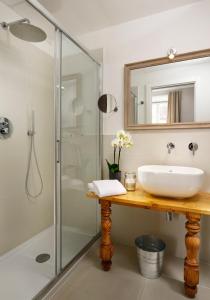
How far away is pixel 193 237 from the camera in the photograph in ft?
4.31

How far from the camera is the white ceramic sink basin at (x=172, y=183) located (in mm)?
1317

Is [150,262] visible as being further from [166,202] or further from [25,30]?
[25,30]

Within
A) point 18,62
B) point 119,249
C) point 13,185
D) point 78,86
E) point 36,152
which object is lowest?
point 119,249

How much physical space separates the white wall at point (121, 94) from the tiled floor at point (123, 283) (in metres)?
0.29

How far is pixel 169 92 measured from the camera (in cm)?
179

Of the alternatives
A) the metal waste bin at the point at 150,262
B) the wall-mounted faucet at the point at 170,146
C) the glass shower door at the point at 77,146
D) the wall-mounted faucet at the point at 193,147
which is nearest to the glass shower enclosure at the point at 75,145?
the glass shower door at the point at 77,146

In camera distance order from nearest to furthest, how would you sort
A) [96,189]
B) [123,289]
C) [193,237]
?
[193,237] → [123,289] → [96,189]

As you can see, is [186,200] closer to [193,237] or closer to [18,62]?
[193,237]

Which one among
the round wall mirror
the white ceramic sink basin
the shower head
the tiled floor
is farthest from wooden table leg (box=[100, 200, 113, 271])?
the shower head

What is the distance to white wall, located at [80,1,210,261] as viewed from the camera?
171cm

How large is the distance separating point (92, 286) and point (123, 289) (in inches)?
9.0

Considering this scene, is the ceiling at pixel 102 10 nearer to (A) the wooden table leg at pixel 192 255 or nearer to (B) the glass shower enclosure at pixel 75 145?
(B) the glass shower enclosure at pixel 75 145

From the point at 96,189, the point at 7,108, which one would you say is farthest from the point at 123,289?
the point at 7,108

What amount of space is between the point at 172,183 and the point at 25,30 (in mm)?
1839
